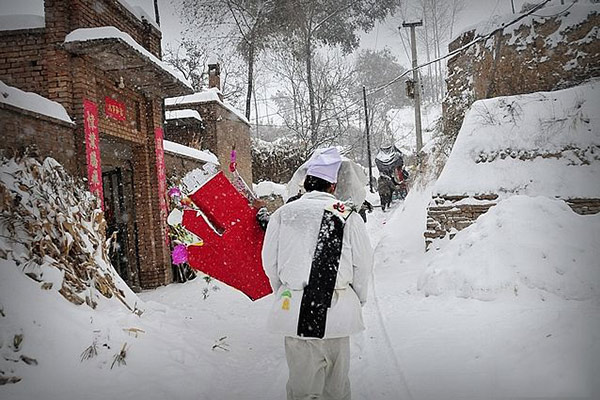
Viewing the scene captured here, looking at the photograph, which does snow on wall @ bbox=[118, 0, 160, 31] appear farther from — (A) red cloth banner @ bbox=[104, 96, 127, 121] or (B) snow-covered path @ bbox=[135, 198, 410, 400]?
(B) snow-covered path @ bbox=[135, 198, 410, 400]

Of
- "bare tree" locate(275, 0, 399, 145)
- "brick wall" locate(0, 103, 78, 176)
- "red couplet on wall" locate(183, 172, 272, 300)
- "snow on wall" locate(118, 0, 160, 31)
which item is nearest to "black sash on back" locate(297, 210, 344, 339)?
"red couplet on wall" locate(183, 172, 272, 300)

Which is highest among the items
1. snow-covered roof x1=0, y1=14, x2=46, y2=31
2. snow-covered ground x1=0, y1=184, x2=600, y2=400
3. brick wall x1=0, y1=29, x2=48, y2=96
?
snow-covered roof x1=0, y1=14, x2=46, y2=31

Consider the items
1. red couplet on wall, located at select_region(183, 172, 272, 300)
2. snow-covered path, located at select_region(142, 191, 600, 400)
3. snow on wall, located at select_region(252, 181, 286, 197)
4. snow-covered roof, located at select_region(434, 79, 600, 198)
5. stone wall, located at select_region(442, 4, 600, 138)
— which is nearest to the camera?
snow-covered path, located at select_region(142, 191, 600, 400)

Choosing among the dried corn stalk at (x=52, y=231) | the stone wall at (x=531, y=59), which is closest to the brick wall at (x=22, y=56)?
the dried corn stalk at (x=52, y=231)

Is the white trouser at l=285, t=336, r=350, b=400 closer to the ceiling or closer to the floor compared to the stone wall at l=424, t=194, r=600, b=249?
closer to the floor

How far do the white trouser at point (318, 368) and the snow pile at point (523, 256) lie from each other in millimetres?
3148

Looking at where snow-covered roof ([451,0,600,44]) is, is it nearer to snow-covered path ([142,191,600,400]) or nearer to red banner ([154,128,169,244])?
snow-covered path ([142,191,600,400])

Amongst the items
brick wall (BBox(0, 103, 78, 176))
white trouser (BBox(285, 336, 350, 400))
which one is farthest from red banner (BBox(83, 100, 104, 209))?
white trouser (BBox(285, 336, 350, 400))

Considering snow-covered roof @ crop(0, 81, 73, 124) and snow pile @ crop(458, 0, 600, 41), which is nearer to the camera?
snow-covered roof @ crop(0, 81, 73, 124)

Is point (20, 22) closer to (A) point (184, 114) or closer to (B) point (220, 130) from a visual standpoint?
(A) point (184, 114)

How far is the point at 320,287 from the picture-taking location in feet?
8.19

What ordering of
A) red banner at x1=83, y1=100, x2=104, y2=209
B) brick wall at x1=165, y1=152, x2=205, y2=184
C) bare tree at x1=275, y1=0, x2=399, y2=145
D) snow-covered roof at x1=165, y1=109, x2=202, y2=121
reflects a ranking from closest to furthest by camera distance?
1. red banner at x1=83, y1=100, x2=104, y2=209
2. brick wall at x1=165, y1=152, x2=205, y2=184
3. snow-covered roof at x1=165, y1=109, x2=202, y2=121
4. bare tree at x1=275, y1=0, x2=399, y2=145

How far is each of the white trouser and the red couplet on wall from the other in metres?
1.67

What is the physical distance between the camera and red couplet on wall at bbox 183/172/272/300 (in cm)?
424
